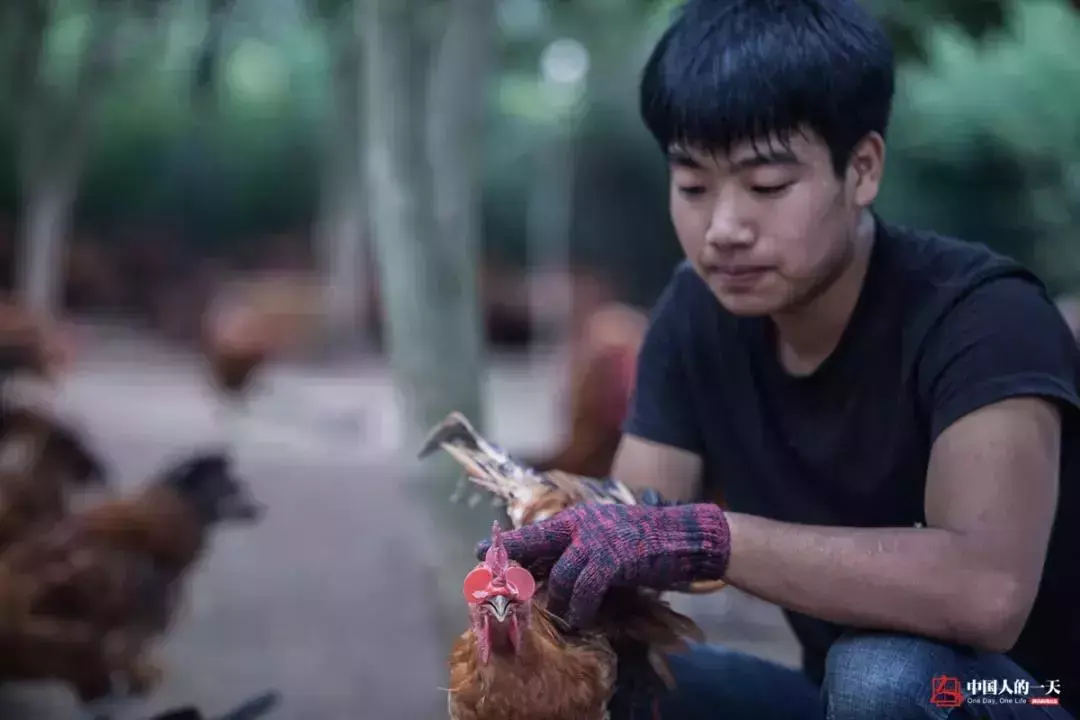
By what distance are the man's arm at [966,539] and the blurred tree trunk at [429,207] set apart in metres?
1.06

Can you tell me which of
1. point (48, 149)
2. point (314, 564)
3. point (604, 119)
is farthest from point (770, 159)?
point (48, 149)

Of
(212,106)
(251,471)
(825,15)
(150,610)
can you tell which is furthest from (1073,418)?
(212,106)

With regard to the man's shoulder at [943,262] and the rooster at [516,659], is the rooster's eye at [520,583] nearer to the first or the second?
the rooster at [516,659]

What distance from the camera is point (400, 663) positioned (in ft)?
7.66

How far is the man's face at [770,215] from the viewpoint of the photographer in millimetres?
1238

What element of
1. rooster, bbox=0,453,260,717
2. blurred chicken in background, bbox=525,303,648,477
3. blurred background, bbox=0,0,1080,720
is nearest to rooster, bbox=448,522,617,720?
blurred background, bbox=0,0,1080,720

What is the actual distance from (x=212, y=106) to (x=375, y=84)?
68.8 inches

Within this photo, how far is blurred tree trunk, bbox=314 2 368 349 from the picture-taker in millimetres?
3504

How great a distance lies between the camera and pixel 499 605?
3.53 ft

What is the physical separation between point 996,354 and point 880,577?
30 centimetres

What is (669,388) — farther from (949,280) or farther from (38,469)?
(38,469)

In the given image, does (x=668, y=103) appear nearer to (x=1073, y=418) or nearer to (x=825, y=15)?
(x=825, y=15)

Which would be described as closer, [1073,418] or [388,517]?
[1073,418]

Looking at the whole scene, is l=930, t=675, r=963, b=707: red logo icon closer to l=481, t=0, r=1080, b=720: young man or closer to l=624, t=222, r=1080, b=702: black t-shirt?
→ l=481, t=0, r=1080, b=720: young man
